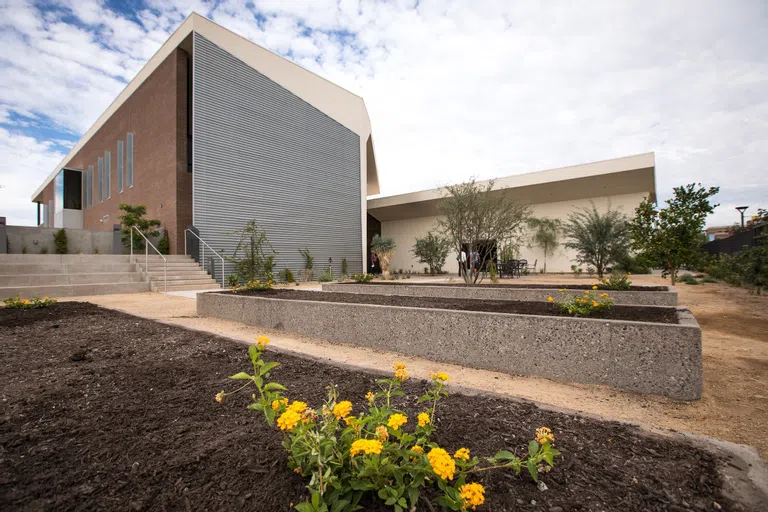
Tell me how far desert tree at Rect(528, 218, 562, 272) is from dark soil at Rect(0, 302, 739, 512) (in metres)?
20.7

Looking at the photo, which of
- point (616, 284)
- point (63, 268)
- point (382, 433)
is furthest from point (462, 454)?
point (63, 268)

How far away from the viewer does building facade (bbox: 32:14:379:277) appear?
14094 mm

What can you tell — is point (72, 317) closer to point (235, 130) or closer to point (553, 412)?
point (553, 412)

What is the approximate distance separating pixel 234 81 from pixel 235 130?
7.08ft

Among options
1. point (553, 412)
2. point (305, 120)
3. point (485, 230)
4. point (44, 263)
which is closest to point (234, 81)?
point (305, 120)

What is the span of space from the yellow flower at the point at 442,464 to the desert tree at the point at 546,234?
850 inches

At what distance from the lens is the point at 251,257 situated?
9.97m

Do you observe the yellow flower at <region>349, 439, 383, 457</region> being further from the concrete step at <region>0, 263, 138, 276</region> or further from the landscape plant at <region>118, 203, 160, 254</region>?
the landscape plant at <region>118, 203, 160, 254</region>

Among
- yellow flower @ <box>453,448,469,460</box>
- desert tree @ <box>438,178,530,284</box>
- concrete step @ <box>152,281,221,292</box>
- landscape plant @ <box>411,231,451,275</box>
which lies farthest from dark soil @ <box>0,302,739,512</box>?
landscape plant @ <box>411,231,451,275</box>

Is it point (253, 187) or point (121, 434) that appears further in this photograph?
point (253, 187)

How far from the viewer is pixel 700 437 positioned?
169cm

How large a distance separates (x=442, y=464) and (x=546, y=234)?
72.8 ft

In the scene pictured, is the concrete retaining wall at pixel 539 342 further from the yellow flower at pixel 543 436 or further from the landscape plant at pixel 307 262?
the landscape plant at pixel 307 262

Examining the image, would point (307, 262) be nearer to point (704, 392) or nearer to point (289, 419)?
point (704, 392)
